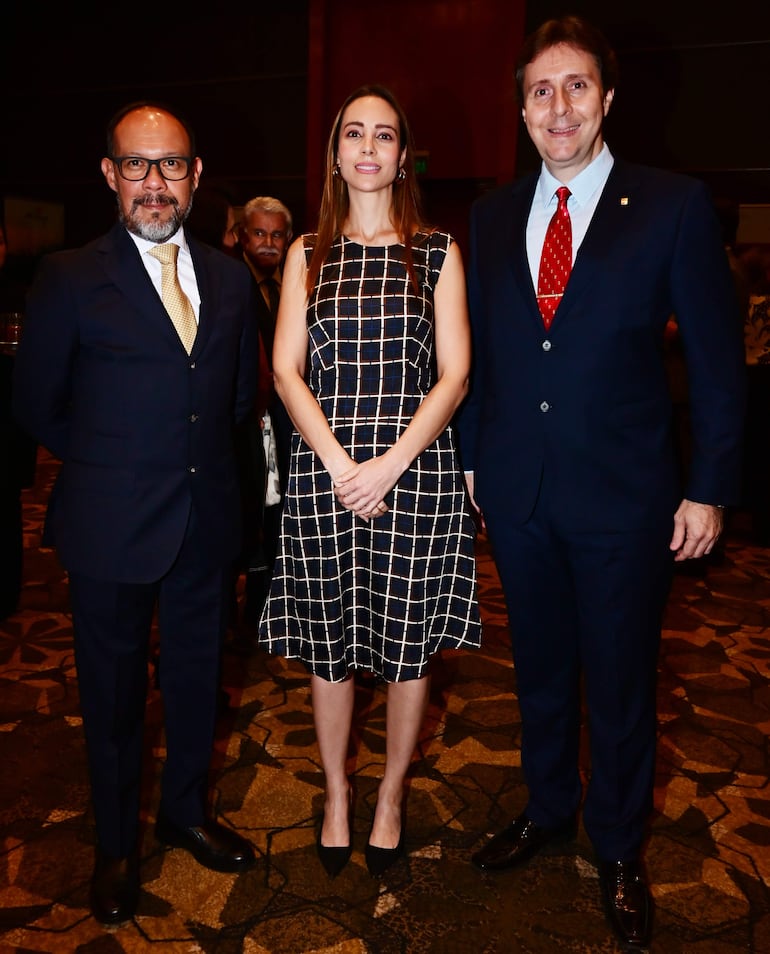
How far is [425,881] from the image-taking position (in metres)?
2.03

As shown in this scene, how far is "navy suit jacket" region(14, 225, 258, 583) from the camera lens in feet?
5.61

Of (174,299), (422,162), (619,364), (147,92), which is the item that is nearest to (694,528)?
(619,364)

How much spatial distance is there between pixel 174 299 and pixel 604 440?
95 centimetres

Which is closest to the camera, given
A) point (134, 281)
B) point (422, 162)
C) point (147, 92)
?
point (134, 281)

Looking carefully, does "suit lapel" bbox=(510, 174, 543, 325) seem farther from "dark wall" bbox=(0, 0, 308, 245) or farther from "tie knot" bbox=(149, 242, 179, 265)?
"dark wall" bbox=(0, 0, 308, 245)

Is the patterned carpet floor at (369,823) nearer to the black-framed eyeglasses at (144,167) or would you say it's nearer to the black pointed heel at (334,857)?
the black pointed heel at (334,857)

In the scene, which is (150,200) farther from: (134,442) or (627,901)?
(627,901)

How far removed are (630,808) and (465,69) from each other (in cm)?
→ 646

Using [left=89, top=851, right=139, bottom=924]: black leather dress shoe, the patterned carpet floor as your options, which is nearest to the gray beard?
[left=89, top=851, right=139, bottom=924]: black leather dress shoe

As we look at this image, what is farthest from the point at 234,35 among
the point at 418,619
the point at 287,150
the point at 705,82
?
the point at 418,619

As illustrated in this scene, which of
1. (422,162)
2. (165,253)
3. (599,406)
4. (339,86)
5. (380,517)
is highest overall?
(339,86)

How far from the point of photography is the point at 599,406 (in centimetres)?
175

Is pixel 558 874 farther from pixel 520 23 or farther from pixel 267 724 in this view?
pixel 520 23

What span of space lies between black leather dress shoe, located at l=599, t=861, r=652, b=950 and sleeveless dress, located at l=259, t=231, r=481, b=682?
0.60m
